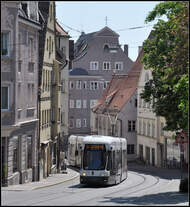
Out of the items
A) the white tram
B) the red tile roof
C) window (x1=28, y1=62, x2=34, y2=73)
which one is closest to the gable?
the red tile roof

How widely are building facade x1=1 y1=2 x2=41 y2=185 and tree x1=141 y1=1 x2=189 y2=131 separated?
681cm

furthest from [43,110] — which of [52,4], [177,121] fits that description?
[177,121]

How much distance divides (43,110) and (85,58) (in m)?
52.6

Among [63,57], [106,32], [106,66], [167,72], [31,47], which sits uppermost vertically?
[106,32]

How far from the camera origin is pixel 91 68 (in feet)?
315

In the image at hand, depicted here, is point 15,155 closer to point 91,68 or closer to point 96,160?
point 96,160

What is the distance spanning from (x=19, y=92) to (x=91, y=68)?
61.9 m

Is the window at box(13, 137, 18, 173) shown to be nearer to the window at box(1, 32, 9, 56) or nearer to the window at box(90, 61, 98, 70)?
the window at box(1, 32, 9, 56)

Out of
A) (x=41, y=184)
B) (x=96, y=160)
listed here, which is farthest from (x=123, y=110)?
(x=96, y=160)

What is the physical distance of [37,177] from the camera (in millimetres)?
39438

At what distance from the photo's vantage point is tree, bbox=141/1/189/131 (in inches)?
1066

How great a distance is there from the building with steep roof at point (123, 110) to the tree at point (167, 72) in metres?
41.2

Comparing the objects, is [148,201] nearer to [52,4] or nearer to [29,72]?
[29,72]

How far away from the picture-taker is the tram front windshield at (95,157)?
1287 inches
